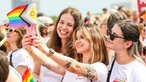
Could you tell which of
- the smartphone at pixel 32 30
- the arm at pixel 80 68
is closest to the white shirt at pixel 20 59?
the arm at pixel 80 68

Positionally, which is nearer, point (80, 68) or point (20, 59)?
point (80, 68)

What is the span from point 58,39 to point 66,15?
1.23 feet

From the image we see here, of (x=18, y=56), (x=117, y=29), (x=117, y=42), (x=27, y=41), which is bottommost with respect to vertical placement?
(x=18, y=56)

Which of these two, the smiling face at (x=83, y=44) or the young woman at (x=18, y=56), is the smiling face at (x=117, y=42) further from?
the young woman at (x=18, y=56)

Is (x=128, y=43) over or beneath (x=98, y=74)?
over

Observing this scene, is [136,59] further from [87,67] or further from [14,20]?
[14,20]

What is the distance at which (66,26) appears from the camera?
16.9 ft

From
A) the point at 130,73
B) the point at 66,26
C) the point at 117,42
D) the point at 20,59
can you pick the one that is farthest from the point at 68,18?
the point at 130,73

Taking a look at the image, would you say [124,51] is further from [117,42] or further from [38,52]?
[38,52]

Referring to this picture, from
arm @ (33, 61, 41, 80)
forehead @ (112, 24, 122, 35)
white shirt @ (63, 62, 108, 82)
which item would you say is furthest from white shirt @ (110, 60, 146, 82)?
arm @ (33, 61, 41, 80)

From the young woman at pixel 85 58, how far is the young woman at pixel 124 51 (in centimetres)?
15

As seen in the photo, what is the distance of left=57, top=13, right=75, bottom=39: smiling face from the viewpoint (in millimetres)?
5168

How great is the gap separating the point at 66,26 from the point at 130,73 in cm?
123

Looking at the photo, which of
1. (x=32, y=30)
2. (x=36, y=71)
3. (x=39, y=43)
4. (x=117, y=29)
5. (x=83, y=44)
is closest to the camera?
(x=32, y=30)
